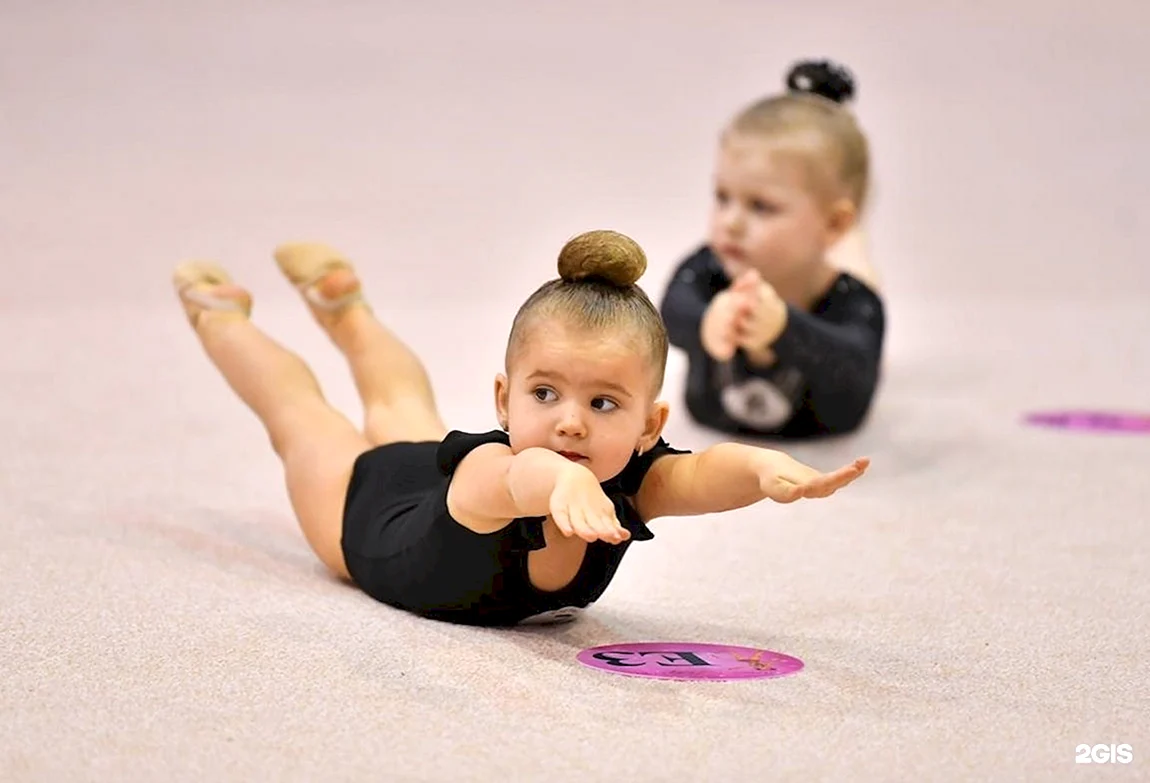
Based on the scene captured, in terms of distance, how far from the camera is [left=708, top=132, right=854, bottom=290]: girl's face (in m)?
2.25

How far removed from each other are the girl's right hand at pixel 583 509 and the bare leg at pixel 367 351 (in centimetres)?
51

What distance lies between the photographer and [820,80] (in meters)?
2.40

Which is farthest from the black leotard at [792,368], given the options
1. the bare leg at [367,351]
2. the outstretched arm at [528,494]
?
the outstretched arm at [528,494]

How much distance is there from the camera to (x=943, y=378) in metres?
2.70

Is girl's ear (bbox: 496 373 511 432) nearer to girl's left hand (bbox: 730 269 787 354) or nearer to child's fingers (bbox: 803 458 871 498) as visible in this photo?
child's fingers (bbox: 803 458 871 498)

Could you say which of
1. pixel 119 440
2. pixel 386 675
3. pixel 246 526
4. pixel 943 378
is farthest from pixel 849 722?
pixel 943 378

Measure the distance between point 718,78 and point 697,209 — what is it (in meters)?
0.75

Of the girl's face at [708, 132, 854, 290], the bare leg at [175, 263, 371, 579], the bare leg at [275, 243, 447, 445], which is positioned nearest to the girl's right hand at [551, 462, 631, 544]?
the bare leg at [175, 263, 371, 579]

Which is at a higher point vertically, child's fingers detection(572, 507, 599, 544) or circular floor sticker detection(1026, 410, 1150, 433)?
child's fingers detection(572, 507, 599, 544)

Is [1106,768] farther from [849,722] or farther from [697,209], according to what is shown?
[697,209]

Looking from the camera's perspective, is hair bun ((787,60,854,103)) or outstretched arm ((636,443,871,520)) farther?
hair bun ((787,60,854,103))

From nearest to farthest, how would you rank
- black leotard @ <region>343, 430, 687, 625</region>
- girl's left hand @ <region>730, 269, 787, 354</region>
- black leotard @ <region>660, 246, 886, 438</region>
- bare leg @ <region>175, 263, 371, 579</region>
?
black leotard @ <region>343, 430, 687, 625</region> → bare leg @ <region>175, 263, 371, 579</region> → girl's left hand @ <region>730, 269, 787, 354</region> → black leotard @ <region>660, 246, 886, 438</region>

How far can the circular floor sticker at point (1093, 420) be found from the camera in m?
2.32

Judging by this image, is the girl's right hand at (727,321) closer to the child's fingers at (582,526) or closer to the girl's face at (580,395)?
the girl's face at (580,395)
